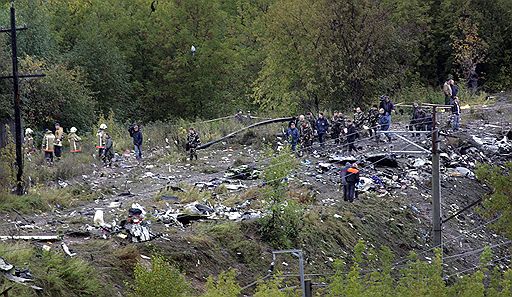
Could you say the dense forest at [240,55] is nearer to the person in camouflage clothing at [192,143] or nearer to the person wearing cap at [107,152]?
the person wearing cap at [107,152]

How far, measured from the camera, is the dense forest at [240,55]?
42125mm

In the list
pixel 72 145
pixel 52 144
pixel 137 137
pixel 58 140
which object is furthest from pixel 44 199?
pixel 72 145

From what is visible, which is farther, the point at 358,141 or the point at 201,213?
the point at 358,141

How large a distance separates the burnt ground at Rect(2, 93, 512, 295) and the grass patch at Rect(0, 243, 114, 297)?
710 millimetres

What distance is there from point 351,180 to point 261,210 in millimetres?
3364

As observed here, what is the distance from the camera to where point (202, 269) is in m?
21.2

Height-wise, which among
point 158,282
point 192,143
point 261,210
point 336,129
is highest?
point 336,129

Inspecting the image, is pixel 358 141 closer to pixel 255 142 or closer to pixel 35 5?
pixel 255 142

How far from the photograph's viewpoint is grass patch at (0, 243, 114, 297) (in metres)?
16.9

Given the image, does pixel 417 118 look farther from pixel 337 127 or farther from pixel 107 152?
pixel 107 152

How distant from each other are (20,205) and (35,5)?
89.7ft

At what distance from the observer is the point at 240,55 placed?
2055 inches

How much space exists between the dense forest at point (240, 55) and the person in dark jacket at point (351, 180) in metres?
15.6

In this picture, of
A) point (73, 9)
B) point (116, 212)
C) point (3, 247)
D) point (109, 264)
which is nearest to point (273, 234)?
point (116, 212)
